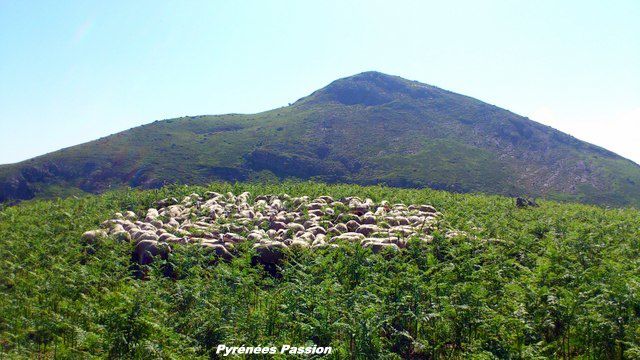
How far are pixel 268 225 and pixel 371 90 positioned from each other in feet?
518

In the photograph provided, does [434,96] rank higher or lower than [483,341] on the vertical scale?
higher

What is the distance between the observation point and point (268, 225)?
17.3 metres

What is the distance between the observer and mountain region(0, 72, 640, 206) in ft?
312

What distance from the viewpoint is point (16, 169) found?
97938 millimetres

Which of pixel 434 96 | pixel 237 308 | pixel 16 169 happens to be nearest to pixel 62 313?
pixel 237 308

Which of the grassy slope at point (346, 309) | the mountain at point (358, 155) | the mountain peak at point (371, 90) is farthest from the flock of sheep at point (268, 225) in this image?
the mountain peak at point (371, 90)

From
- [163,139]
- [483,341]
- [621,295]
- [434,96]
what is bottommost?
[483,341]

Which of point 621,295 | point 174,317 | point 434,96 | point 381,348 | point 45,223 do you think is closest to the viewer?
point 381,348

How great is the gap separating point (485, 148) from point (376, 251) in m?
117

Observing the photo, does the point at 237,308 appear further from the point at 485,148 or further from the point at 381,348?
the point at 485,148

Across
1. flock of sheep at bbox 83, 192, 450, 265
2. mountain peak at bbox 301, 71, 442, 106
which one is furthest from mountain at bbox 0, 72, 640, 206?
flock of sheep at bbox 83, 192, 450, 265

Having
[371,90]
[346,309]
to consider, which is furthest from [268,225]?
[371,90]

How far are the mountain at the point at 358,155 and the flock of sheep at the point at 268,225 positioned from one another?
72.5 metres

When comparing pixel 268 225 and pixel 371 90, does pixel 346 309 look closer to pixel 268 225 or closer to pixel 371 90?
pixel 268 225
